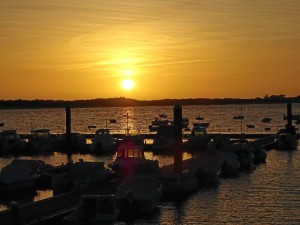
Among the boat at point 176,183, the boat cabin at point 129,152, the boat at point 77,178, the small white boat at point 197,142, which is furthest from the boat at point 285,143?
the boat at point 77,178

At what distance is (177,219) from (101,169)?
8509mm

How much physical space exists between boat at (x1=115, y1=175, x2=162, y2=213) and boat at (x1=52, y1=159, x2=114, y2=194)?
3476 millimetres

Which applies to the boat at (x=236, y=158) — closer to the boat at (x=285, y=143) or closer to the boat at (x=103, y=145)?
the boat at (x=285, y=143)

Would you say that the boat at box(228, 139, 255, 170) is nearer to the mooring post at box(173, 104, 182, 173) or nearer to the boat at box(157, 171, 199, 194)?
the mooring post at box(173, 104, 182, 173)

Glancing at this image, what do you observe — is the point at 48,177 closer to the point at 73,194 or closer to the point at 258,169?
the point at 73,194

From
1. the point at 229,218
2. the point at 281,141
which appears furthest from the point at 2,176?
the point at 281,141

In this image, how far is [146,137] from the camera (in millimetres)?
79438

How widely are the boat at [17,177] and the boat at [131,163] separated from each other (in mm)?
5444

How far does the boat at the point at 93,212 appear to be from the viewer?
2612 cm

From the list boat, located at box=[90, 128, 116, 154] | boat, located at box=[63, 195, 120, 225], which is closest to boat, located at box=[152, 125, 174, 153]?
boat, located at box=[90, 128, 116, 154]

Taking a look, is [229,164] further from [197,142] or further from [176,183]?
[197,142]

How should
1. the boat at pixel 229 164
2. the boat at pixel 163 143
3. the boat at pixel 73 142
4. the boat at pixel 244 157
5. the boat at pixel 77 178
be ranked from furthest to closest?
the boat at pixel 73 142
the boat at pixel 163 143
the boat at pixel 244 157
the boat at pixel 229 164
the boat at pixel 77 178

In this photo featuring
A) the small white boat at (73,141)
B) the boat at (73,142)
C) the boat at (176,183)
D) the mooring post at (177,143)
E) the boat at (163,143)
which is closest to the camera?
the boat at (176,183)

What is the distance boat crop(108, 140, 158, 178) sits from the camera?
4150 cm
